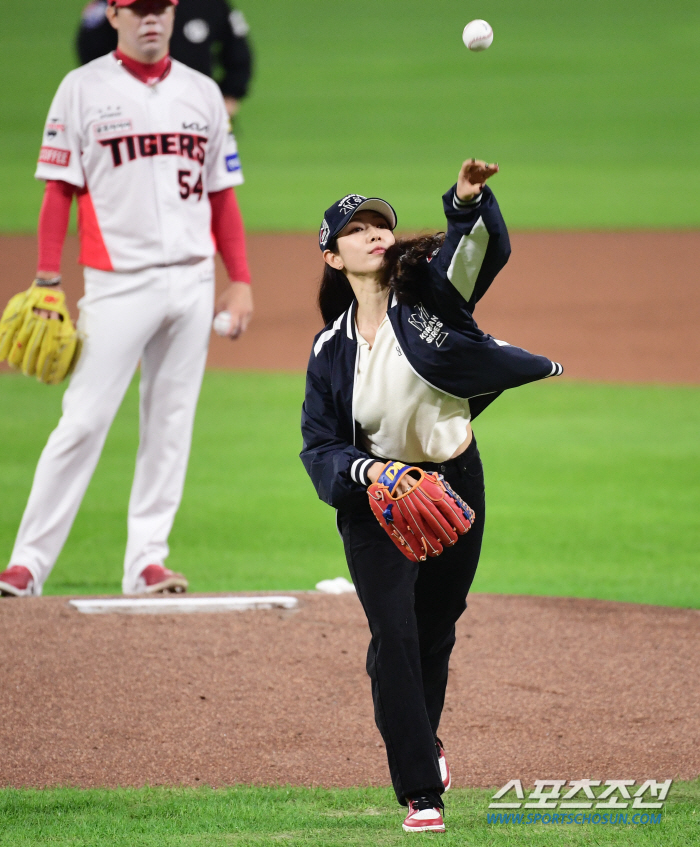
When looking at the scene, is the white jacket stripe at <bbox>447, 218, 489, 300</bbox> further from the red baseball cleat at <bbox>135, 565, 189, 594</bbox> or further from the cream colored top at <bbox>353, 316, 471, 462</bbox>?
the red baseball cleat at <bbox>135, 565, 189, 594</bbox>

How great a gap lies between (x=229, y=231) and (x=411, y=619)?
3.00 metres

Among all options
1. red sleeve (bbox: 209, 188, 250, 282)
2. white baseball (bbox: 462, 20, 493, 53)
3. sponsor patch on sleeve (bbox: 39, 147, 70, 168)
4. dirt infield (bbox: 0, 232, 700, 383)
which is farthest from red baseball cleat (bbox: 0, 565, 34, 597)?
dirt infield (bbox: 0, 232, 700, 383)

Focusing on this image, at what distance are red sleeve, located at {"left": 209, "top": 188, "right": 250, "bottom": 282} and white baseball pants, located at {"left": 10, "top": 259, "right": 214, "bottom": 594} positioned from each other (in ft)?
0.73

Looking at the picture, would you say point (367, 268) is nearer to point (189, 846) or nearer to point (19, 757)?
point (189, 846)

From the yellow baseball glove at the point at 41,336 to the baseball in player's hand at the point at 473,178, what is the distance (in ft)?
9.07

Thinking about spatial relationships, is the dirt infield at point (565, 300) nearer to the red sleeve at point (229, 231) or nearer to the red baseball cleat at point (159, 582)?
the red sleeve at point (229, 231)

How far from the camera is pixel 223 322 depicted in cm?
557

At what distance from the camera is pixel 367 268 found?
3217 mm

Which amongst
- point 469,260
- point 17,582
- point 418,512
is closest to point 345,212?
point 469,260

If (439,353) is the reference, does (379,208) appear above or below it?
above

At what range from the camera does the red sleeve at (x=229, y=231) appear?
5.62 meters

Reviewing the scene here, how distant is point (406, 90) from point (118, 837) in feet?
73.4

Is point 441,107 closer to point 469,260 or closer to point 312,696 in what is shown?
point 312,696

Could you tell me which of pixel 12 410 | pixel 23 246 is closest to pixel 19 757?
pixel 12 410
